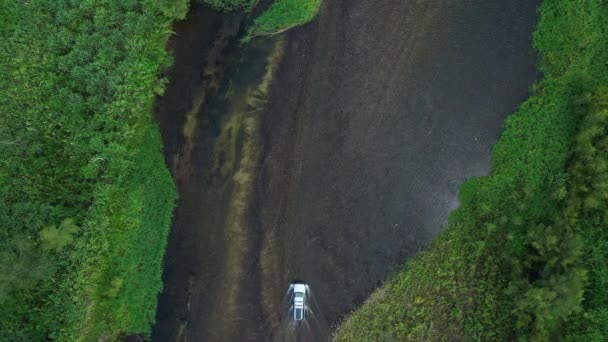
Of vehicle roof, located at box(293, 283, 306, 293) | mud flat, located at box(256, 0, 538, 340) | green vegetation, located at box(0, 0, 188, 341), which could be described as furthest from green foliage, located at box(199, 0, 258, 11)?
vehicle roof, located at box(293, 283, 306, 293)

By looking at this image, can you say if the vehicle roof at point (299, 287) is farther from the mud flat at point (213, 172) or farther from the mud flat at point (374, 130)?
the mud flat at point (213, 172)

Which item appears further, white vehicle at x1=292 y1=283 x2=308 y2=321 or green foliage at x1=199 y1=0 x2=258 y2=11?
green foliage at x1=199 y1=0 x2=258 y2=11

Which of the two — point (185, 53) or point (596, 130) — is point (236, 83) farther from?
point (596, 130)

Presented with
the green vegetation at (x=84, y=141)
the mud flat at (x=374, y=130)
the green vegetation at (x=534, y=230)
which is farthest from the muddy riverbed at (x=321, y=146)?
the green vegetation at (x=84, y=141)

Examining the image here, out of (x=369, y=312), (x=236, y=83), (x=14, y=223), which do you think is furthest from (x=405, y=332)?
(x=14, y=223)

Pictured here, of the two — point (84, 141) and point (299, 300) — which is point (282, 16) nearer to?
point (84, 141)

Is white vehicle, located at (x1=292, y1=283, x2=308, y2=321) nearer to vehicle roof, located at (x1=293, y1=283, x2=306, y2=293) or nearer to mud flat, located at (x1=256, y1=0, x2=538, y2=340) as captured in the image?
vehicle roof, located at (x1=293, y1=283, x2=306, y2=293)
